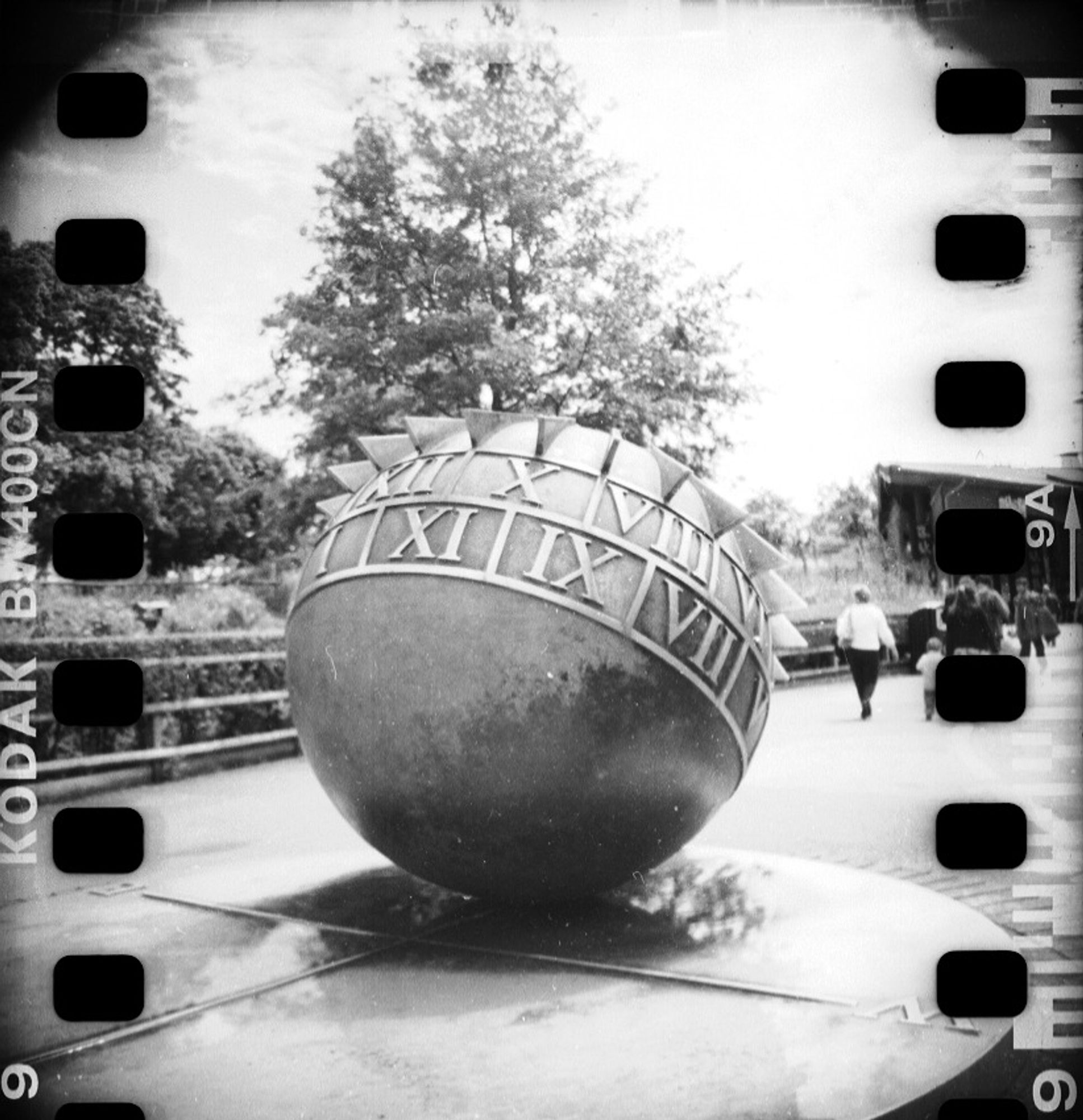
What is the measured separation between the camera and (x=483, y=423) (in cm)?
393

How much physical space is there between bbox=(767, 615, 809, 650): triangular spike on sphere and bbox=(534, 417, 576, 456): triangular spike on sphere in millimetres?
1161

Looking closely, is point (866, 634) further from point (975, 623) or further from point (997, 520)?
point (997, 520)

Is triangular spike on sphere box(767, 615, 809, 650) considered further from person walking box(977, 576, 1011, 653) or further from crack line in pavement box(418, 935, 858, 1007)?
crack line in pavement box(418, 935, 858, 1007)

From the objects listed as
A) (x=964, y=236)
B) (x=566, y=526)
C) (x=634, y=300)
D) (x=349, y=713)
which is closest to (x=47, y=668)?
(x=349, y=713)

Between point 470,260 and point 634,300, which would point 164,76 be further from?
point 634,300

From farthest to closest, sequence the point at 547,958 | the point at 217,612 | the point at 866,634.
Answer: the point at 217,612 < the point at 866,634 < the point at 547,958

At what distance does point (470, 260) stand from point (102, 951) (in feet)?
9.80

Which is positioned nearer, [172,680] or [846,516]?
[846,516]

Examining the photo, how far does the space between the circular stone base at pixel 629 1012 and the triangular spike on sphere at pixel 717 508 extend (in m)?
1.47

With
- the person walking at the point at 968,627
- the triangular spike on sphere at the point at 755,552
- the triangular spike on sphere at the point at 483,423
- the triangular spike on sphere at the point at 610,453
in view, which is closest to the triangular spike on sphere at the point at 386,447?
the triangular spike on sphere at the point at 483,423

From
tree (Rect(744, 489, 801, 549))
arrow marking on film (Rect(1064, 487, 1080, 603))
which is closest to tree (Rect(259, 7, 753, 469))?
tree (Rect(744, 489, 801, 549))

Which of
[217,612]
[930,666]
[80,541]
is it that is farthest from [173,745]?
[930,666]

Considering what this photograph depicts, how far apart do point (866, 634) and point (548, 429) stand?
1726 mm

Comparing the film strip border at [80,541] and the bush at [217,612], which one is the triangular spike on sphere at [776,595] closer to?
the bush at [217,612]
